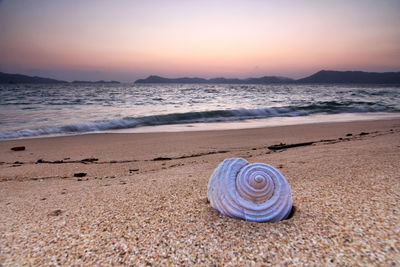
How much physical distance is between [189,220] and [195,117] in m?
12.6

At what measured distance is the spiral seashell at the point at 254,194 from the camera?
6.70 ft

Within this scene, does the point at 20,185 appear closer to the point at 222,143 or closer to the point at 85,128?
the point at 222,143

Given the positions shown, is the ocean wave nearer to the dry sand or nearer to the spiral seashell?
the dry sand

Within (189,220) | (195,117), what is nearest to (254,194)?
(189,220)

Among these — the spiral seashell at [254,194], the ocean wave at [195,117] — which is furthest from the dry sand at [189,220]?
the ocean wave at [195,117]

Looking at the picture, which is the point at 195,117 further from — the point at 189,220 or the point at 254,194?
the point at 254,194

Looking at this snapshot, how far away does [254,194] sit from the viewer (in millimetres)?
2037

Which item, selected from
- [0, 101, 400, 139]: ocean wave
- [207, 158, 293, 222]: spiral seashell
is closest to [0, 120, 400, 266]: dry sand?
[207, 158, 293, 222]: spiral seashell

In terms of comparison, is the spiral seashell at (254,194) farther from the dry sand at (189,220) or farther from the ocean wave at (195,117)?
the ocean wave at (195,117)

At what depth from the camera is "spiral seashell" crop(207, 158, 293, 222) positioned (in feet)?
6.70

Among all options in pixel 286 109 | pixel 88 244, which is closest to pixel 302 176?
pixel 88 244

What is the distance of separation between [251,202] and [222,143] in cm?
517

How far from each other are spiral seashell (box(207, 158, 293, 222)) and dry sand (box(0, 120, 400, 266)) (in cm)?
7

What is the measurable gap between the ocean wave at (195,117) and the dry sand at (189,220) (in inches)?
245
